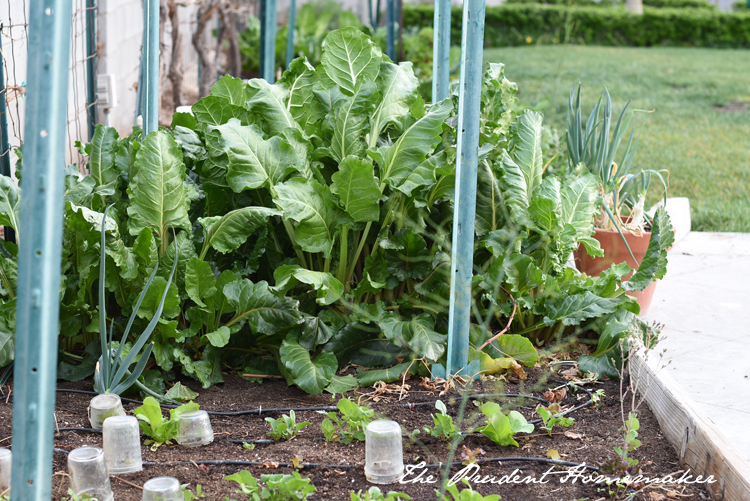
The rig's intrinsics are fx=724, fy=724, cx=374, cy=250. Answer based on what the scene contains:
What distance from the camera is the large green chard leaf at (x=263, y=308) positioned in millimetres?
2104

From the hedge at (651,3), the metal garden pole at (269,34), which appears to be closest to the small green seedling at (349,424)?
the metal garden pole at (269,34)

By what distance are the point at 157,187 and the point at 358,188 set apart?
Answer: 1.92 feet

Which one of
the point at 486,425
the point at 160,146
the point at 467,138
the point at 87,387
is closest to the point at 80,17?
the point at 160,146

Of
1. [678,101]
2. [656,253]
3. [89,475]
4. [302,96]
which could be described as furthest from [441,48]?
[678,101]

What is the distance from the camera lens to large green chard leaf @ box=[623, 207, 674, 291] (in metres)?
2.35

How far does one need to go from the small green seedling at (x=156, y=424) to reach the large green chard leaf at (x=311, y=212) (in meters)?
0.64

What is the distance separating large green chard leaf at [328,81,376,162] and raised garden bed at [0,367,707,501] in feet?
2.49

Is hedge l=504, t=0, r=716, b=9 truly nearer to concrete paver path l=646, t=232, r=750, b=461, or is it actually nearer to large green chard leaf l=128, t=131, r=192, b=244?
concrete paver path l=646, t=232, r=750, b=461

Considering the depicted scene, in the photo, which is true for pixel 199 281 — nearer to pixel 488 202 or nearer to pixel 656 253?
pixel 488 202

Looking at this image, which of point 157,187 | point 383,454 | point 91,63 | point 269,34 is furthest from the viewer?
point 269,34

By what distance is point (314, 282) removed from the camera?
81.3 inches

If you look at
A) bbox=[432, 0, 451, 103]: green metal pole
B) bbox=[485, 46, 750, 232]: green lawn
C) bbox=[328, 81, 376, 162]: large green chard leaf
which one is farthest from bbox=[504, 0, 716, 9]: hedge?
bbox=[328, 81, 376, 162]: large green chard leaf

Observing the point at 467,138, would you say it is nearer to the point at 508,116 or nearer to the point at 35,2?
the point at 508,116

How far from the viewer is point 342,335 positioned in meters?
2.23
